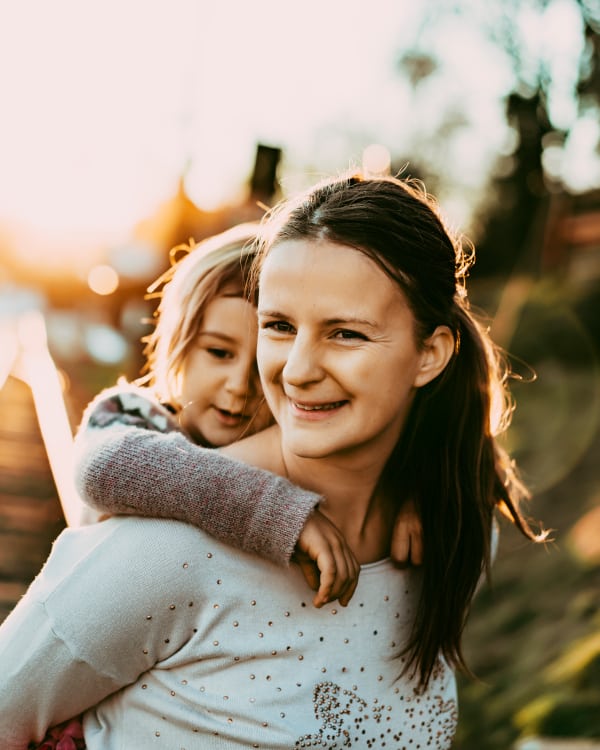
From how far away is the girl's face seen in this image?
2.62 metres

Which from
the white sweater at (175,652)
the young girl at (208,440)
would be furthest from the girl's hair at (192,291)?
the white sweater at (175,652)

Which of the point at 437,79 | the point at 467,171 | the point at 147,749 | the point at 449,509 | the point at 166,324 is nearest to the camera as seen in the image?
the point at 147,749

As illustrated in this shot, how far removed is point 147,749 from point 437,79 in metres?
16.9

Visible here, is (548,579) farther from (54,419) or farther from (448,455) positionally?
(448,455)

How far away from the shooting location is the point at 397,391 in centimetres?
185

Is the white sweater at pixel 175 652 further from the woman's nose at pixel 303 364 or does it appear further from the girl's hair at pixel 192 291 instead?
the girl's hair at pixel 192 291

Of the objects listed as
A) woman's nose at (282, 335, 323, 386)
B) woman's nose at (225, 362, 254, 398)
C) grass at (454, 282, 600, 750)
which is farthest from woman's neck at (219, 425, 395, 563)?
grass at (454, 282, 600, 750)

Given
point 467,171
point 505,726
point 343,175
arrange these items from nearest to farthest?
point 343,175 → point 505,726 → point 467,171

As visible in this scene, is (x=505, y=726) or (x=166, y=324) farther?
(x=505, y=726)

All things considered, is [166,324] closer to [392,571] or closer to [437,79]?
[392,571]

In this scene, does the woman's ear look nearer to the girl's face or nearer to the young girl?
the young girl

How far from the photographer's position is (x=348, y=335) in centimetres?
178

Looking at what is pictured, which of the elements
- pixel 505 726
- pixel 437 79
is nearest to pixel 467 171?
pixel 437 79

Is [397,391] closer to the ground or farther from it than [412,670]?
farther from it
